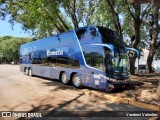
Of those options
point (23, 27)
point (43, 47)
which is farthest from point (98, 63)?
point (23, 27)

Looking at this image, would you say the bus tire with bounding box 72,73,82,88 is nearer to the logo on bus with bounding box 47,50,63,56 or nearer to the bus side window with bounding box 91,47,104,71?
the bus side window with bounding box 91,47,104,71

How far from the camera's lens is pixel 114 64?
13805 millimetres

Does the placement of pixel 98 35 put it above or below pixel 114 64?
above

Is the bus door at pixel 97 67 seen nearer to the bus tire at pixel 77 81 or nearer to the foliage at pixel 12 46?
the bus tire at pixel 77 81

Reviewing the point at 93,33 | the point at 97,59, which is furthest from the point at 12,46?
the point at 97,59

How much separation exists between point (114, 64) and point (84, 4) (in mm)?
14827

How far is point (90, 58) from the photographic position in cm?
1452

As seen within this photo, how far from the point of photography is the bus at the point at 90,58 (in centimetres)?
1362

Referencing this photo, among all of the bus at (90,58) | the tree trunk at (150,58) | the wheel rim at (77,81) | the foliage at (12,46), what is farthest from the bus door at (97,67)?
the foliage at (12,46)

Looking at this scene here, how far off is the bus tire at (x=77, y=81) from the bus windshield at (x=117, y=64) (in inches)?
104

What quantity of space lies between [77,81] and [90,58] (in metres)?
2.09

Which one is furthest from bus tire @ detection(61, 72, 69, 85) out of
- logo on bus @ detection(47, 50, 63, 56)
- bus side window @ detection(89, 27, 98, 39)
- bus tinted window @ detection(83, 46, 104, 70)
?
bus side window @ detection(89, 27, 98, 39)

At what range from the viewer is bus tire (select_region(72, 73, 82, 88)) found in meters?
15.6

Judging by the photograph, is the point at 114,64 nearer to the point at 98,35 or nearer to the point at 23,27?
the point at 98,35
